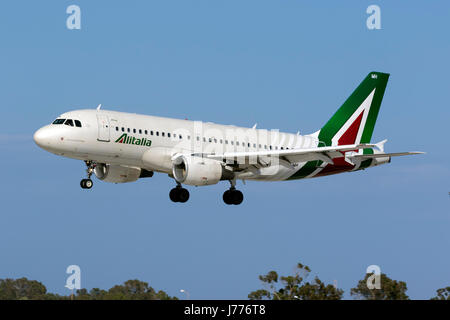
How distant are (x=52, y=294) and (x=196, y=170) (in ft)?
207

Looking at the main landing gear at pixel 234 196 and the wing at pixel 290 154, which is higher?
the wing at pixel 290 154

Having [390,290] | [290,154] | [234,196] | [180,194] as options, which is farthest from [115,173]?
[390,290]

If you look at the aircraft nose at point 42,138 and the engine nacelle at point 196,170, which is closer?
the aircraft nose at point 42,138

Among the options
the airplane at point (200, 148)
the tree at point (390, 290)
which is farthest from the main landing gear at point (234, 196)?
the tree at point (390, 290)

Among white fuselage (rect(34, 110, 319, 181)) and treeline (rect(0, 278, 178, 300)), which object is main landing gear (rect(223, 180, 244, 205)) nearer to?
white fuselage (rect(34, 110, 319, 181))

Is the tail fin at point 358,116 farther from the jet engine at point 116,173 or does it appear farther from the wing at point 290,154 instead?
the jet engine at point 116,173

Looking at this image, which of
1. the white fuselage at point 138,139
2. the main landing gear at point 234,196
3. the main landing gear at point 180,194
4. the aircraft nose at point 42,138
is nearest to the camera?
the aircraft nose at point 42,138

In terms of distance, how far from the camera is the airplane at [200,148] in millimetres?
57719

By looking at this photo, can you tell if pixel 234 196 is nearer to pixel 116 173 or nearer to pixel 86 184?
pixel 116 173

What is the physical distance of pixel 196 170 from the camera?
5994 centimetres

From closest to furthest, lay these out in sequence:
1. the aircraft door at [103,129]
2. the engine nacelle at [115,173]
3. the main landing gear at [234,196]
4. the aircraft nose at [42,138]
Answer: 1. the aircraft nose at [42,138]
2. the aircraft door at [103,129]
3. the engine nacelle at [115,173]
4. the main landing gear at [234,196]

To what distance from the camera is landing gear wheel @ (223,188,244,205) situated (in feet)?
215
